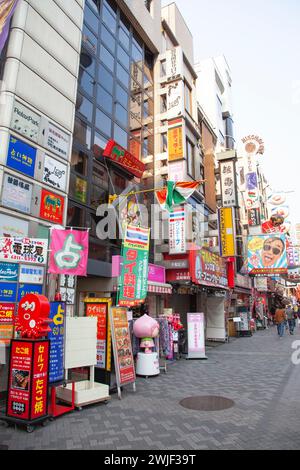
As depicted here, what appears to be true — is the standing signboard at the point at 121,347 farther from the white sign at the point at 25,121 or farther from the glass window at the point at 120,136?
the glass window at the point at 120,136

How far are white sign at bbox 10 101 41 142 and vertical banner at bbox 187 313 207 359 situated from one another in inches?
394

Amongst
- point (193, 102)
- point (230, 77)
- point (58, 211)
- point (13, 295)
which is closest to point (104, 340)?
point (13, 295)

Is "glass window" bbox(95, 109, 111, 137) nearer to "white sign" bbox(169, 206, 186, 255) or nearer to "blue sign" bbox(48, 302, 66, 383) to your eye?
"white sign" bbox(169, 206, 186, 255)

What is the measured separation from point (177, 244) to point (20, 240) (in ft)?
31.4

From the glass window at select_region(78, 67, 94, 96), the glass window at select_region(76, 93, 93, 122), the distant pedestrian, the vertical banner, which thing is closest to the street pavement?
the vertical banner

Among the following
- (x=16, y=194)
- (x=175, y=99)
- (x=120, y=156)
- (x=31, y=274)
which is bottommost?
(x=31, y=274)

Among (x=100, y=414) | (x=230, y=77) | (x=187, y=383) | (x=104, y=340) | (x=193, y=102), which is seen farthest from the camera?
(x=230, y=77)

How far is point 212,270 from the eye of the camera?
1923cm

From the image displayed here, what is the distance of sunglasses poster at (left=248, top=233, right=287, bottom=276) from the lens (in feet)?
82.7

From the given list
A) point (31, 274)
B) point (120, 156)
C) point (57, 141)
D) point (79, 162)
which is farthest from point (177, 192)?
point (31, 274)

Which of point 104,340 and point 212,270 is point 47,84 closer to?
point 104,340

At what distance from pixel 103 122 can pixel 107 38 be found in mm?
4695

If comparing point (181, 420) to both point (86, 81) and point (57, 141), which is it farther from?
point (86, 81)

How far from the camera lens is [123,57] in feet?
56.0
